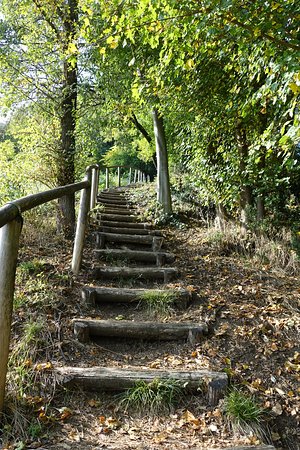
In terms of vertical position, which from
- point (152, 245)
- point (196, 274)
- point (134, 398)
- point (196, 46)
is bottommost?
point (134, 398)

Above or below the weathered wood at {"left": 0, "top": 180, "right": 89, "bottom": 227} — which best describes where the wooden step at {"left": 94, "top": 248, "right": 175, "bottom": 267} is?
below

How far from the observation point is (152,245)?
5.62 m

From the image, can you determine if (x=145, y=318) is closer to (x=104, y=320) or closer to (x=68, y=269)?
(x=104, y=320)

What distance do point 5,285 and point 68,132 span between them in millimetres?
4294

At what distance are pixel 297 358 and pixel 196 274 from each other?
6.14 ft

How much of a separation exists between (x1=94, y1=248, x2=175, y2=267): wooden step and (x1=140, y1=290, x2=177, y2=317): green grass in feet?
3.92

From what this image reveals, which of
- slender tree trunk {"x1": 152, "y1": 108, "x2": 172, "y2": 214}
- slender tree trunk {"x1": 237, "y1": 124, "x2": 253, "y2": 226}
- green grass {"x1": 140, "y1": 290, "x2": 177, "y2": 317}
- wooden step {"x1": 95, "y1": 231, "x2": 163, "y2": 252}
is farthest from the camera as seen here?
slender tree trunk {"x1": 152, "y1": 108, "x2": 172, "y2": 214}

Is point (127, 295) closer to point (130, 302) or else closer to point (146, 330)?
point (130, 302)

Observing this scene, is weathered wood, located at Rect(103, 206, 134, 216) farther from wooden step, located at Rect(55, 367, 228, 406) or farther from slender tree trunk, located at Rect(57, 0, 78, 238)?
wooden step, located at Rect(55, 367, 228, 406)

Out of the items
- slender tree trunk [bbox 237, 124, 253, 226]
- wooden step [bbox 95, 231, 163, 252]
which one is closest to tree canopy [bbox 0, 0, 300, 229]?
slender tree trunk [bbox 237, 124, 253, 226]

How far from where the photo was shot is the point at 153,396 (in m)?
2.51

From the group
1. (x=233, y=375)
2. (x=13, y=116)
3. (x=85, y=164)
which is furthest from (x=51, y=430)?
(x=13, y=116)

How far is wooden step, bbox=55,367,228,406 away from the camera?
254 cm

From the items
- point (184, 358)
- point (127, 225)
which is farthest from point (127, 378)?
point (127, 225)
